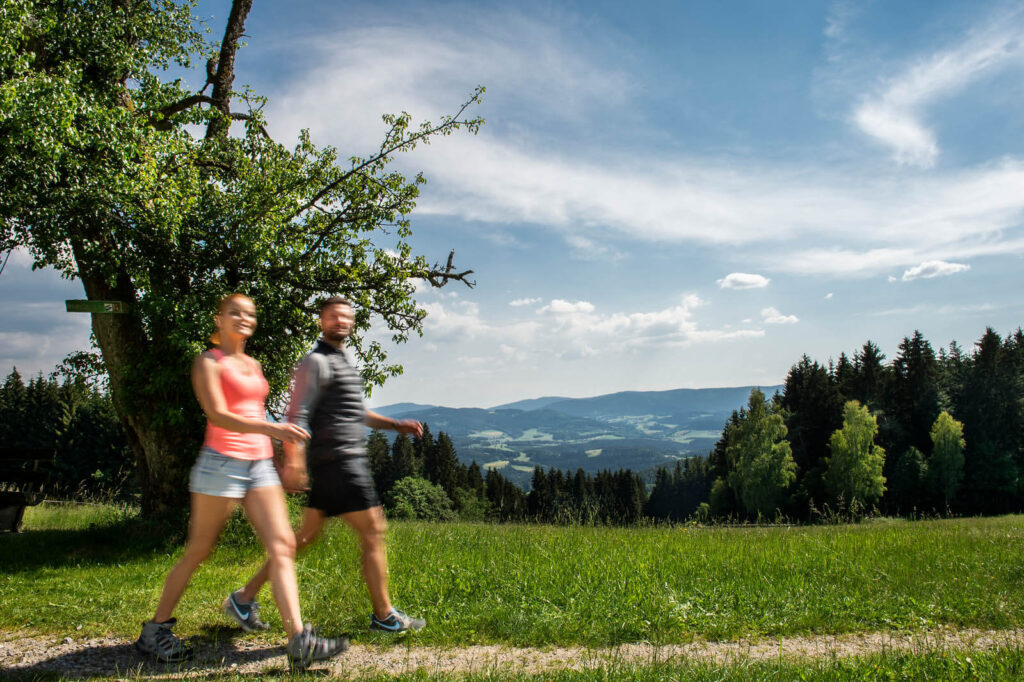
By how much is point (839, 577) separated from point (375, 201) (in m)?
8.65

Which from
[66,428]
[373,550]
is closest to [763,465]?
[373,550]

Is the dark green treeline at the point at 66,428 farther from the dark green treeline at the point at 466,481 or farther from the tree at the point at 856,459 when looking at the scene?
the tree at the point at 856,459

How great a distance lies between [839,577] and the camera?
6.51 m

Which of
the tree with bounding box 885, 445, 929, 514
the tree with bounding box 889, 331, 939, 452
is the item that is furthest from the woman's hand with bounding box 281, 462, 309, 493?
the tree with bounding box 889, 331, 939, 452

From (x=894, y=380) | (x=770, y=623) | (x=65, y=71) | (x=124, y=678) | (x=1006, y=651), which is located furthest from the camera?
(x=894, y=380)

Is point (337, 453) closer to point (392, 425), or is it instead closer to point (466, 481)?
point (392, 425)

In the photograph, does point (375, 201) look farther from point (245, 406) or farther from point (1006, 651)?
point (1006, 651)

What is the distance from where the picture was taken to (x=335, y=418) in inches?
179

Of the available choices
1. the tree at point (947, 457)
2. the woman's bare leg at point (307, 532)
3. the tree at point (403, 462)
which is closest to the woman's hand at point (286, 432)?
the woman's bare leg at point (307, 532)

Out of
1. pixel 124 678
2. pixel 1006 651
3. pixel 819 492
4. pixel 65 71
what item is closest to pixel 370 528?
pixel 124 678

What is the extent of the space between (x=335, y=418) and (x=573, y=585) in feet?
9.72

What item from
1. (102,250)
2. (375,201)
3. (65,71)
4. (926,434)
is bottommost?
(926,434)

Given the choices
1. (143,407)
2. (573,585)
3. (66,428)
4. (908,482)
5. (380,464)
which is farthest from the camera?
(380,464)

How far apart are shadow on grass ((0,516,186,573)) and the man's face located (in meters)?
5.47
